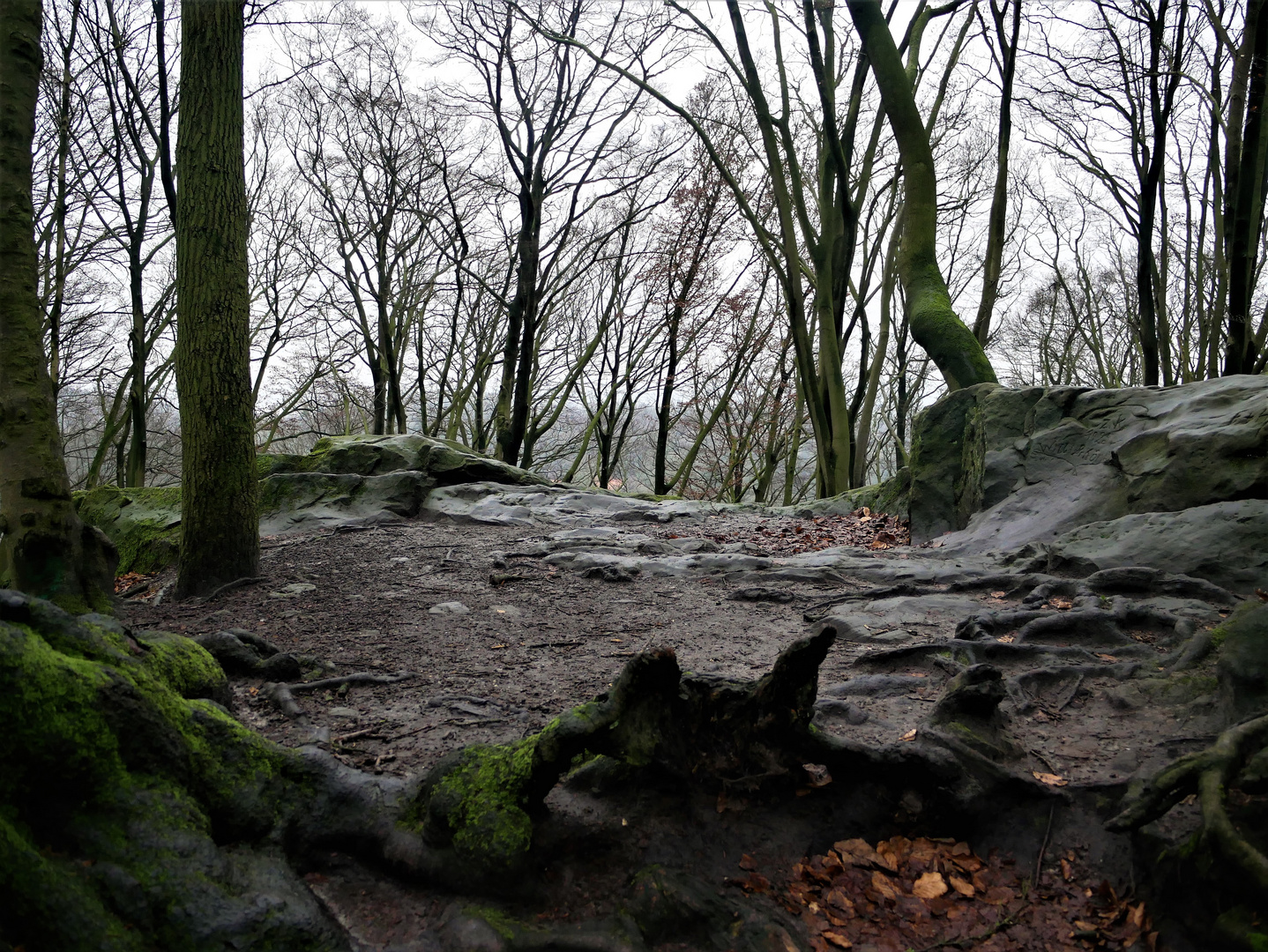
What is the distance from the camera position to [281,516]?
30.9 ft

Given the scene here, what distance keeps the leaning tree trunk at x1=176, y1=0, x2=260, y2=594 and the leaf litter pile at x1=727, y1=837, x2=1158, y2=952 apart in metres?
4.99

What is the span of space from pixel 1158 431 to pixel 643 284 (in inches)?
632

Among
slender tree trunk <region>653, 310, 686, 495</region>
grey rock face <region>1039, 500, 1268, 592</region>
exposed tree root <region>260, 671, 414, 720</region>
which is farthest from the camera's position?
slender tree trunk <region>653, 310, 686, 495</region>

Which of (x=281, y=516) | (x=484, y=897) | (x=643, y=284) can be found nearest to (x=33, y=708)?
(x=484, y=897)

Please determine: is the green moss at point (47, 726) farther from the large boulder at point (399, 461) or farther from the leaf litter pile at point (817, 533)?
the large boulder at point (399, 461)

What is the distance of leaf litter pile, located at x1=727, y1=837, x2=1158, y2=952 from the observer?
204 centimetres

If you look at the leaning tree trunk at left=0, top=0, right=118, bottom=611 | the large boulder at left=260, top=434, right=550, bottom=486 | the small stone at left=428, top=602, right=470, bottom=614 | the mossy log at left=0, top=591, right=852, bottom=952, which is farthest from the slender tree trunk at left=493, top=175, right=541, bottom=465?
the mossy log at left=0, top=591, right=852, bottom=952

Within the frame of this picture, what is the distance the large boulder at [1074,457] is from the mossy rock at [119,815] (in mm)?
5675

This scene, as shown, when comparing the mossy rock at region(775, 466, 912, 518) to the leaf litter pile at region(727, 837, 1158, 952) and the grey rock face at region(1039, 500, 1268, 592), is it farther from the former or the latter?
the leaf litter pile at region(727, 837, 1158, 952)

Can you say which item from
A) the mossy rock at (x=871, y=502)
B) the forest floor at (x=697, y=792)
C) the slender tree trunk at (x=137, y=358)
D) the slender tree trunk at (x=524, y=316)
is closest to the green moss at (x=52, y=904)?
the forest floor at (x=697, y=792)

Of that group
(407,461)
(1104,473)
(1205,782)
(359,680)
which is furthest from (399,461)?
(1205,782)

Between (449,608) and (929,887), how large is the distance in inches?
150

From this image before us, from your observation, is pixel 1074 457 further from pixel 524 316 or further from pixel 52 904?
pixel 524 316

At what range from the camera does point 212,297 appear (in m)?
5.48
